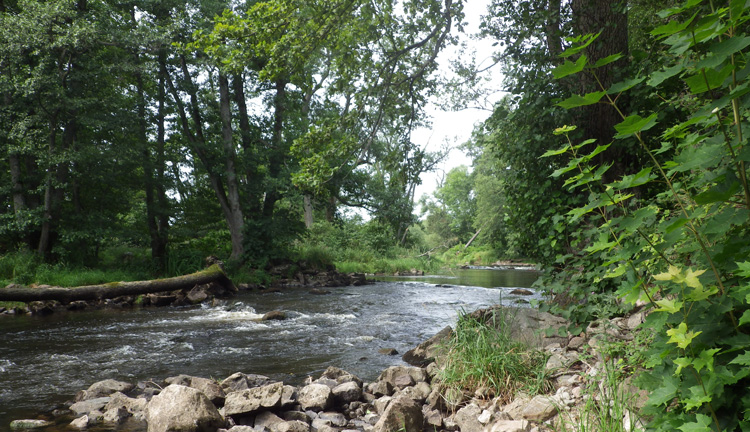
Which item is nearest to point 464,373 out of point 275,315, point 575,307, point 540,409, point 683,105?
point 540,409

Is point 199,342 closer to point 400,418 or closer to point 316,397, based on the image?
point 316,397

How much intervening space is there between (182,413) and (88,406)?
135 centimetres

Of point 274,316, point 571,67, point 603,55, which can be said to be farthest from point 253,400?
point 274,316

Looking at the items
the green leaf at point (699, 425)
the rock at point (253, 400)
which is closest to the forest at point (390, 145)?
the green leaf at point (699, 425)

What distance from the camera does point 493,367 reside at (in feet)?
12.6

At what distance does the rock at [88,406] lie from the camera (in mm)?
4171

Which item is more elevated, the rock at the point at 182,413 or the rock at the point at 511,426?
the rock at the point at 511,426

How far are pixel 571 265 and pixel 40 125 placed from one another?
15705 mm

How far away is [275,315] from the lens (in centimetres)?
970

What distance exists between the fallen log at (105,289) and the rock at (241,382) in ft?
27.1

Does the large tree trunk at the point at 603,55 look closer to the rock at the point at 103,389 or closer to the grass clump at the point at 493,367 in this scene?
the grass clump at the point at 493,367

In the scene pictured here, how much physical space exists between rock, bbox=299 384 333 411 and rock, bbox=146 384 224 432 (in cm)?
74

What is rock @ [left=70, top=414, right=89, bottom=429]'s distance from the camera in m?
3.85

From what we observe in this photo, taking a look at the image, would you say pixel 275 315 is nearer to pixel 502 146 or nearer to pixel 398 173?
pixel 398 173
